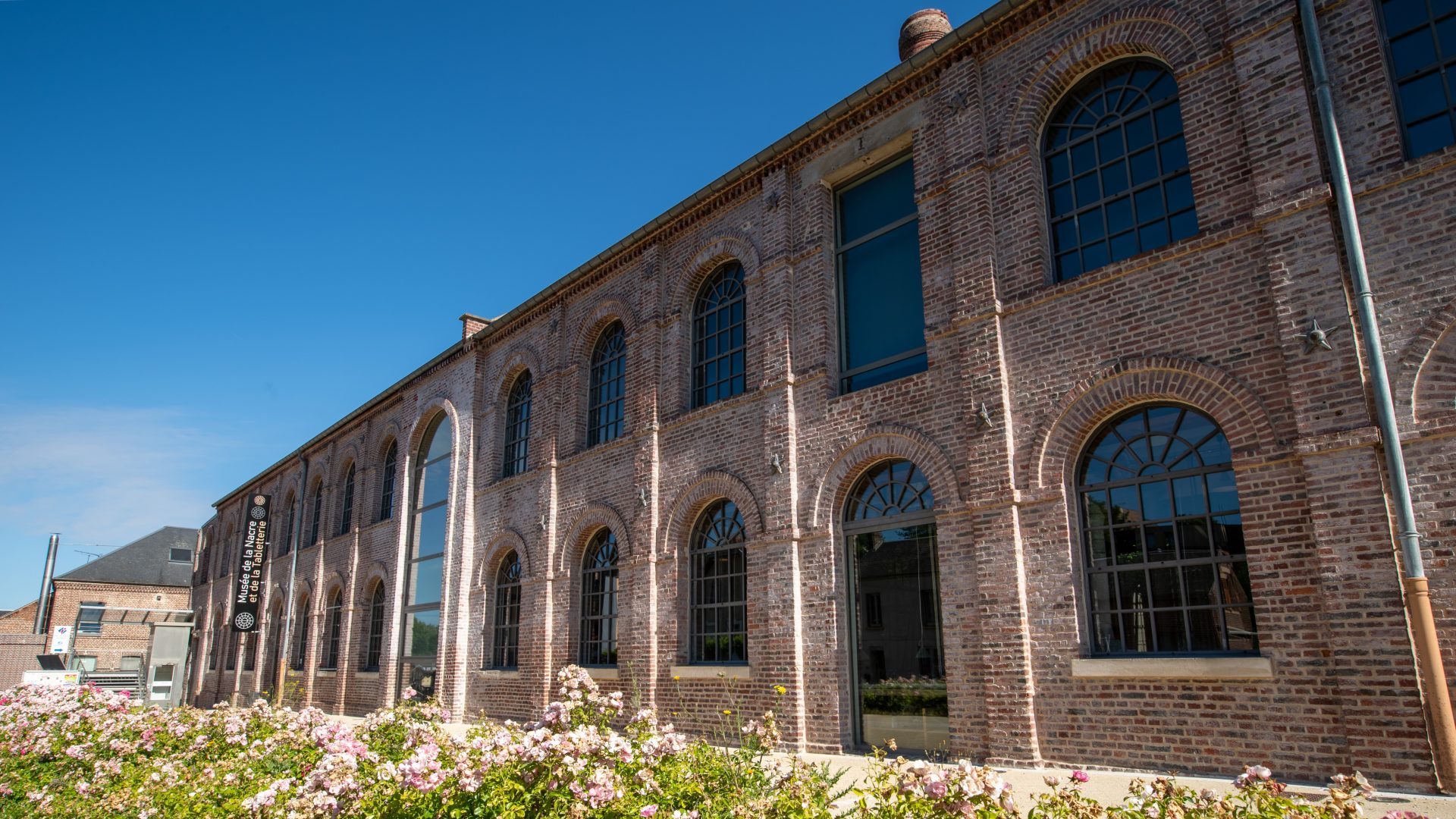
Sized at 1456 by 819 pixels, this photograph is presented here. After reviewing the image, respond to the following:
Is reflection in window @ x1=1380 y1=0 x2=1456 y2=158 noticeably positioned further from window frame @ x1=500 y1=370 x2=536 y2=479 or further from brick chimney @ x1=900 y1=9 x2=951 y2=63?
window frame @ x1=500 y1=370 x2=536 y2=479

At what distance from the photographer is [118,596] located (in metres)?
46.6

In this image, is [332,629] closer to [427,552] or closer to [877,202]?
[427,552]

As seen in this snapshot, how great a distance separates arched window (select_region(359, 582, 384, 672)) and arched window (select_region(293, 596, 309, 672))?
13.3 ft

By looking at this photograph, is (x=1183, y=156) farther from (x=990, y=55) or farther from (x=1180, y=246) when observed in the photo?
(x=990, y=55)

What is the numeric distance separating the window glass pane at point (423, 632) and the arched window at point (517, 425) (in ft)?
12.0

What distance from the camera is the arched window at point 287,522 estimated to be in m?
29.4

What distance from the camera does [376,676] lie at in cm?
2150

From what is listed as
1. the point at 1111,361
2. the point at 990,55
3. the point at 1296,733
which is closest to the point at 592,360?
the point at 990,55

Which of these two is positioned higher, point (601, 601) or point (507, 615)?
point (601, 601)

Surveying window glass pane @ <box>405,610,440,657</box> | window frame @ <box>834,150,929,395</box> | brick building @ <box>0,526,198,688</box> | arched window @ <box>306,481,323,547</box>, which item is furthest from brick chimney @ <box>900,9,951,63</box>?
brick building @ <box>0,526,198,688</box>

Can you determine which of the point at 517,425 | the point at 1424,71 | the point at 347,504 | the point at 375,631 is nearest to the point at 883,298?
the point at 1424,71

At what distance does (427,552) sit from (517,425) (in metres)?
4.15

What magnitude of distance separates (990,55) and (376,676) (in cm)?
1845

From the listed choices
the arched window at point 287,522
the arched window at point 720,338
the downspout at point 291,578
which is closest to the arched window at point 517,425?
the arched window at point 720,338
